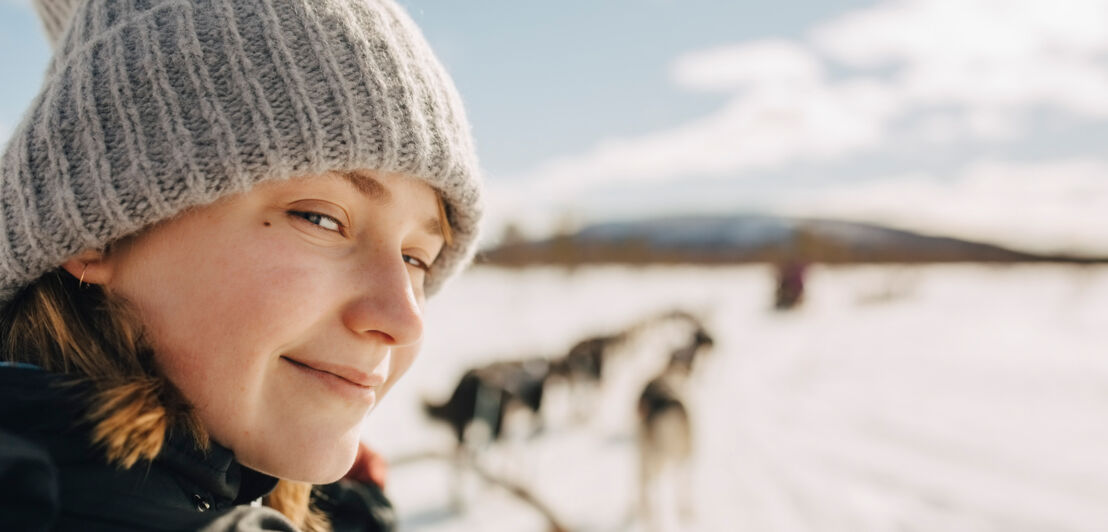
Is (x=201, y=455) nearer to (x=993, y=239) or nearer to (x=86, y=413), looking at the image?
(x=86, y=413)

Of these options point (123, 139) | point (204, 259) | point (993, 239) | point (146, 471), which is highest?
point (993, 239)

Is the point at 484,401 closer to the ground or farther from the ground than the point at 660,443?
closer to the ground

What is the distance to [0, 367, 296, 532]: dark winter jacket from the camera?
667mm

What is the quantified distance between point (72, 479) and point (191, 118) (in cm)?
54

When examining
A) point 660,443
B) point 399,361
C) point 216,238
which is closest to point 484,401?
point 660,443

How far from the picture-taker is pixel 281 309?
934 millimetres

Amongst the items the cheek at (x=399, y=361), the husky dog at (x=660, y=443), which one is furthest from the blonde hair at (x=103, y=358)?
the husky dog at (x=660, y=443)

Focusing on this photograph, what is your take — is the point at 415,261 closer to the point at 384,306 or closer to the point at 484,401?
the point at 384,306

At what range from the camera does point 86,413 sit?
2.64 ft

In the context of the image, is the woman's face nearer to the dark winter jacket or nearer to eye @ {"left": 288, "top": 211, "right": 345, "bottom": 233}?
eye @ {"left": 288, "top": 211, "right": 345, "bottom": 233}

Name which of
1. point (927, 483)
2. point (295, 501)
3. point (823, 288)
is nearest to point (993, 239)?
point (823, 288)

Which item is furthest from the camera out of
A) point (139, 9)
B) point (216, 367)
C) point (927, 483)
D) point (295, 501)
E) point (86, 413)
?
point (927, 483)

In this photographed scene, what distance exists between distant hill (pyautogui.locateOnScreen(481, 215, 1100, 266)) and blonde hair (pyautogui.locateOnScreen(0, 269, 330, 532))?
1.17 metres

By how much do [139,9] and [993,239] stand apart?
111 m
